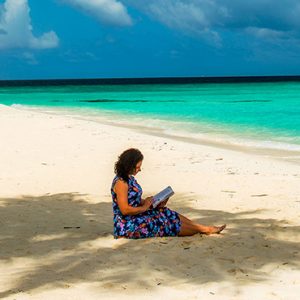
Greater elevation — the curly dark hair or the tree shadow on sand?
the curly dark hair

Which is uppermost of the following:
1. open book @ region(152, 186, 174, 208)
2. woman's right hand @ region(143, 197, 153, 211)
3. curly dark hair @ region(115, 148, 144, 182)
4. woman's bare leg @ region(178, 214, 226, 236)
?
curly dark hair @ region(115, 148, 144, 182)

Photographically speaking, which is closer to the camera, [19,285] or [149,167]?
[19,285]

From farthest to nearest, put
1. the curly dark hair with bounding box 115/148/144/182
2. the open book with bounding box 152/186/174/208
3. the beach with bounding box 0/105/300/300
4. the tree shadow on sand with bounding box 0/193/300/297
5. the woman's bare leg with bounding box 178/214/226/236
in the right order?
the woman's bare leg with bounding box 178/214/226/236 → the open book with bounding box 152/186/174/208 → the curly dark hair with bounding box 115/148/144/182 → the tree shadow on sand with bounding box 0/193/300/297 → the beach with bounding box 0/105/300/300

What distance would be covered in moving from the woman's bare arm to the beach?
1.04 feet

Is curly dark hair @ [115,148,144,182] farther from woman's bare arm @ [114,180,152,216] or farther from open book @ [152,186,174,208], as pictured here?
open book @ [152,186,174,208]

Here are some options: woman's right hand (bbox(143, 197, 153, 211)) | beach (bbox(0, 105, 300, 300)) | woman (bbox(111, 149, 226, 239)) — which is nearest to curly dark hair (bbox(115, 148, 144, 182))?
woman (bbox(111, 149, 226, 239))

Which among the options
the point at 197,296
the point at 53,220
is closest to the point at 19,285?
the point at 197,296

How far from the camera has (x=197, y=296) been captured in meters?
→ 4.06

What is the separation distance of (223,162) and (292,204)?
370 centimetres

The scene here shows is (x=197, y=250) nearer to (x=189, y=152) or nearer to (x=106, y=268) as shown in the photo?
(x=106, y=268)

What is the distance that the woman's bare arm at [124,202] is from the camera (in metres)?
5.48

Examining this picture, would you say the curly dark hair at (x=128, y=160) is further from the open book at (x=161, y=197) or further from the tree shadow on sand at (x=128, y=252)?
the tree shadow on sand at (x=128, y=252)

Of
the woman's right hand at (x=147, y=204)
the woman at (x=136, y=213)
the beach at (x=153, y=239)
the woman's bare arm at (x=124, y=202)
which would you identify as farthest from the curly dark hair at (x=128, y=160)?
the beach at (x=153, y=239)

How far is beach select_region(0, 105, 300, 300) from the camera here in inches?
170
